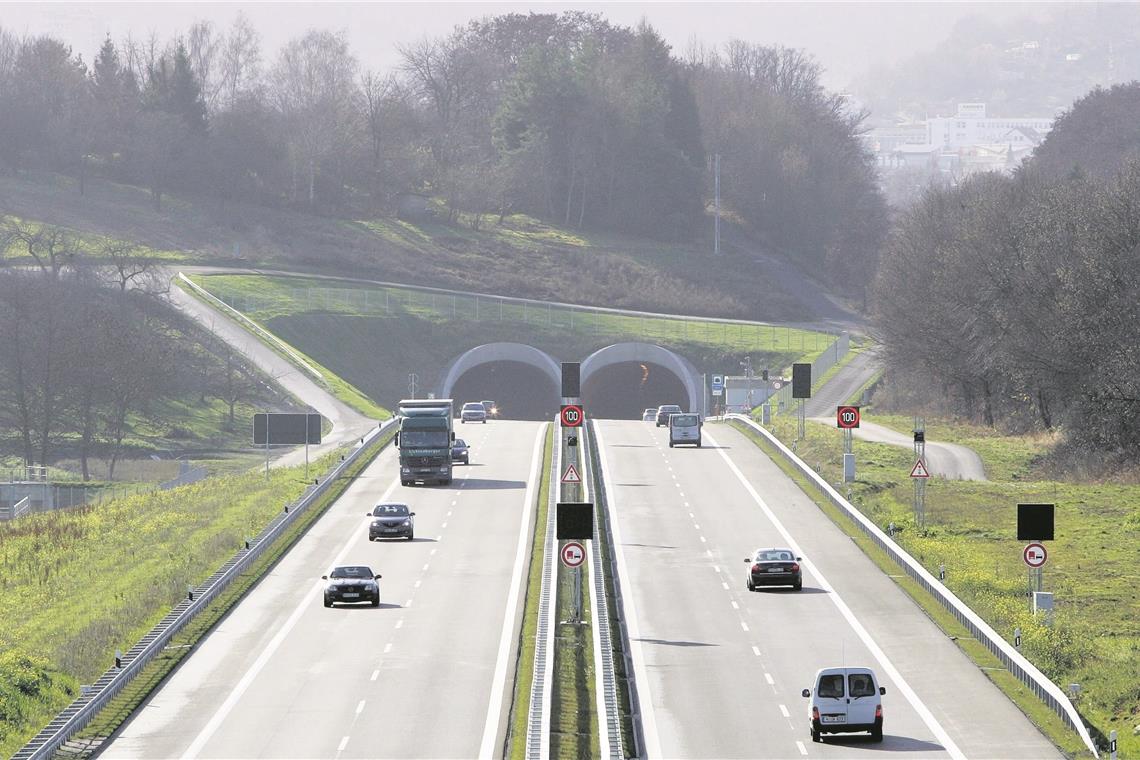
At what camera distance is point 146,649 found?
41.4 m

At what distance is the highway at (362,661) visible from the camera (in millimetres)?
34875

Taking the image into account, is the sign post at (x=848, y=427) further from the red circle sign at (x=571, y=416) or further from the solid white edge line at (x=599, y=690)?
the solid white edge line at (x=599, y=690)

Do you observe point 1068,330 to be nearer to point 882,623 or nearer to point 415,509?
point 415,509

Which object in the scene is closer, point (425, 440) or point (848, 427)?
point (425, 440)

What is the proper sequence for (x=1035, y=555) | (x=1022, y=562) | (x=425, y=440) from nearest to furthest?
1. (x=1035, y=555)
2. (x=1022, y=562)
3. (x=425, y=440)

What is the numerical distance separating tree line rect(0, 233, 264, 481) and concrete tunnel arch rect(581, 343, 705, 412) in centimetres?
2948

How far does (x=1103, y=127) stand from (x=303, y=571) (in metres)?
140

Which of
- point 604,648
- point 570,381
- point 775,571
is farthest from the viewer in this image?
point 775,571

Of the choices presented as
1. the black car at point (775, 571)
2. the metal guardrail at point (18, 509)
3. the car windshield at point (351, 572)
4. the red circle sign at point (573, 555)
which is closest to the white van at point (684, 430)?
the metal guardrail at point (18, 509)

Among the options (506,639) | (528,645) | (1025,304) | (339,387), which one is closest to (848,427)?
(1025,304)

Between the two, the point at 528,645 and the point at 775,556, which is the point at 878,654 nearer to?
the point at 528,645

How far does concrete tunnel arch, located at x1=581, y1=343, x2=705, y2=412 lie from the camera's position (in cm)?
13238

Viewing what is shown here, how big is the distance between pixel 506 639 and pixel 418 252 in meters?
117

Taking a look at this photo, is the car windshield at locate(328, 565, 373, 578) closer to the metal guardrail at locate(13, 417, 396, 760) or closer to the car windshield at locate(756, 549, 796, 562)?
the metal guardrail at locate(13, 417, 396, 760)
